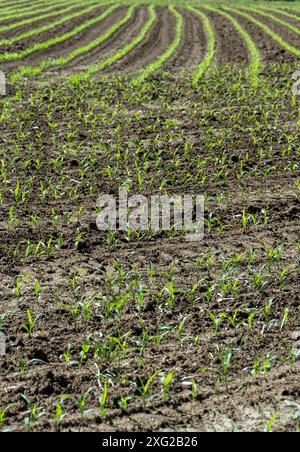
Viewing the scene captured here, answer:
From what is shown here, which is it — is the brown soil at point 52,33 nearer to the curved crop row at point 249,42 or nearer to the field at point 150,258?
the field at point 150,258

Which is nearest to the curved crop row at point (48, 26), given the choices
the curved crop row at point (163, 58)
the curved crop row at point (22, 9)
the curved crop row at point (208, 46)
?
the curved crop row at point (22, 9)

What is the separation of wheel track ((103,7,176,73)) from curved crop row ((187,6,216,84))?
1.19 m

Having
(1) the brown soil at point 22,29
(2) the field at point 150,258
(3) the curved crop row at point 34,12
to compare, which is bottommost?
(2) the field at point 150,258

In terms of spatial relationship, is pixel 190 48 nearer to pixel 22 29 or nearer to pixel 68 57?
pixel 68 57

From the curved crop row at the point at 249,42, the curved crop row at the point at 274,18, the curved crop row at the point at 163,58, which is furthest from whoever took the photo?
the curved crop row at the point at 274,18

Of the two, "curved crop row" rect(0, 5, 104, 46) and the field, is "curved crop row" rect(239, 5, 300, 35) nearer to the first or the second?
"curved crop row" rect(0, 5, 104, 46)

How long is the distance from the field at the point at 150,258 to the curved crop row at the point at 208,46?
18 centimetres

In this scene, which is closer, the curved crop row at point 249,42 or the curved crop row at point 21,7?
the curved crop row at point 249,42

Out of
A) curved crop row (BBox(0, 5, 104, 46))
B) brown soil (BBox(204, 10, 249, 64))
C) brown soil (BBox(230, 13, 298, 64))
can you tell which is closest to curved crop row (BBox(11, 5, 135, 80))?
curved crop row (BBox(0, 5, 104, 46))

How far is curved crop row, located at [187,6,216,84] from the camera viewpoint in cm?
1454

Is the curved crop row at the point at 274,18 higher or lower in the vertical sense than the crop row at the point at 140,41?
higher

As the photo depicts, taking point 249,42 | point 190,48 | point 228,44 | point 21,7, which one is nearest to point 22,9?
point 21,7

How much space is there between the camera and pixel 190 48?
18609 millimetres

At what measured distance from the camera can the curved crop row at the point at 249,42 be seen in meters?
14.9
